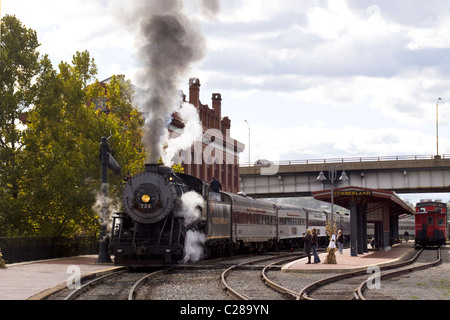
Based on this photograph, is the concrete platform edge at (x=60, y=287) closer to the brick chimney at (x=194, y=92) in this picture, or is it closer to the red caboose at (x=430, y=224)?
the red caboose at (x=430, y=224)

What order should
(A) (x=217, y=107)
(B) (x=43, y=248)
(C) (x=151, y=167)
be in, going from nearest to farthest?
(C) (x=151, y=167) → (B) (x=43, y=248) → (A) (x=217, y=107)

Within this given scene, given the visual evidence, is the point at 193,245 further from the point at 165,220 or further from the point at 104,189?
the point at 104,189

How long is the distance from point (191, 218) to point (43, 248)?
8499 mm

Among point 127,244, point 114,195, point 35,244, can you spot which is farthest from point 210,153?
point 127,244

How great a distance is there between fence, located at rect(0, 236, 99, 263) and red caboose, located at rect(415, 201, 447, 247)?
24.7m

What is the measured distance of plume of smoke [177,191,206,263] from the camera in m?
23.5

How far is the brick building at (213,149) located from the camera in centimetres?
Answer: 6166

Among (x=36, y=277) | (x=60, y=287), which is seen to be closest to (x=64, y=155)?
(x=36, y=277)

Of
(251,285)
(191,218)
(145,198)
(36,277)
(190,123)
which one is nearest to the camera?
(251,285)

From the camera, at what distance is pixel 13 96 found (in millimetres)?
28609

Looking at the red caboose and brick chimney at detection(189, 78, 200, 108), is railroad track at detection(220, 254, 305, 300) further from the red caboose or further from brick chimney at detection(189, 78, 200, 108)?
brick chimney at detection(189, 78, 200, 108)

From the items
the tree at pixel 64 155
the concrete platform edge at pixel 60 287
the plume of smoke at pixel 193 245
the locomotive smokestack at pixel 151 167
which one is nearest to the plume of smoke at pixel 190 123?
the tree at pixel 64 155
